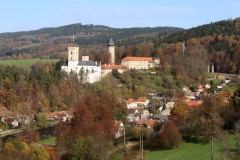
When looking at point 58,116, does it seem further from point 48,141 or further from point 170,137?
point 170,137

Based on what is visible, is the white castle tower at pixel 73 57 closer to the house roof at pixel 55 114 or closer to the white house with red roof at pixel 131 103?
the white house with red roof at pixel 131 103

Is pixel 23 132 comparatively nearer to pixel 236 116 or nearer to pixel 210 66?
pixel 236 116

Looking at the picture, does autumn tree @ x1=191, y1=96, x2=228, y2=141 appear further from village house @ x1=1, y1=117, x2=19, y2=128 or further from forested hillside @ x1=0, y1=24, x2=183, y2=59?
forested hillside @ x1=0, y1=24, x2=183, y2=59

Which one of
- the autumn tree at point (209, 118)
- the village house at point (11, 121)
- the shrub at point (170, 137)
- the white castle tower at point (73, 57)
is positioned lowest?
the village house at point (11, 121)

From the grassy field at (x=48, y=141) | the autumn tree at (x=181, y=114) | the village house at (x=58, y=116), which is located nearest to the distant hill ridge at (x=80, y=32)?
the village house at (x=58, y=116)

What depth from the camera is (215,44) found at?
2987 inches

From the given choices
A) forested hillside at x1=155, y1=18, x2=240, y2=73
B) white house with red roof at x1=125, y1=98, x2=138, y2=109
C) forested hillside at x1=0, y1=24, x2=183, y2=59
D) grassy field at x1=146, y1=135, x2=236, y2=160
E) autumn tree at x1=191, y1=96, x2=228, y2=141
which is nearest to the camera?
grassy field at x1=146, y1=135, x2=236, y2=160

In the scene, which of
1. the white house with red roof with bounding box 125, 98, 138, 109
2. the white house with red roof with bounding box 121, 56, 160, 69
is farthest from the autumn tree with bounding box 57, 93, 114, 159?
the white house with red roof with bounding box 121, 56, 160, 69

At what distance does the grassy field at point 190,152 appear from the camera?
69.5 ft

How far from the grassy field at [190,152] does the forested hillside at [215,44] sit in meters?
41.1

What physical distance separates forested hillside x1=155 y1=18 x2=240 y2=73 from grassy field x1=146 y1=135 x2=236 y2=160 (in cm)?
4113

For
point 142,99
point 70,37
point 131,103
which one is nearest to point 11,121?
point 131,103

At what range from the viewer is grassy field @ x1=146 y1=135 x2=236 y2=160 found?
21.2 metres

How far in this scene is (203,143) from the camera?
2422 centimetres
